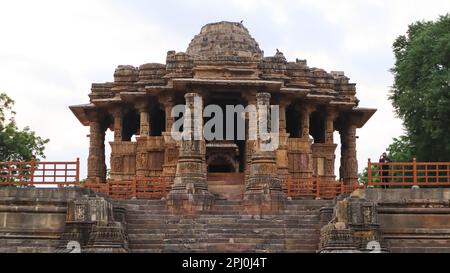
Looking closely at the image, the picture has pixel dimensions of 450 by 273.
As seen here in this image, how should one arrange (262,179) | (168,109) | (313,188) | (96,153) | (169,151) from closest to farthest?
(262,179) → (313,188) → (169,151) → (168,109) → (96,153)

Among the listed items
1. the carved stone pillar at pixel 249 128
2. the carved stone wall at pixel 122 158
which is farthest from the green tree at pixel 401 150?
the carved stone wall at pixel 122 158

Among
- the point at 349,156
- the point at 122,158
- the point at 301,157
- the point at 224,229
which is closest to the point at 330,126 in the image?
the point at 349,156

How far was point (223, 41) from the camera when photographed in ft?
107

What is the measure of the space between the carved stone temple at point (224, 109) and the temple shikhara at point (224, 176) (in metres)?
0.05

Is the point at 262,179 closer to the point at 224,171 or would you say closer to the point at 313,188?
the point at 313,188

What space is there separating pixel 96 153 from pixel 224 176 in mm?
5876

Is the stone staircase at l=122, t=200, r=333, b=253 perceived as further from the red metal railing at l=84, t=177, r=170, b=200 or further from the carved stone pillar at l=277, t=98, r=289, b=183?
the carved stone pillar at l=277, t=98, r=289, b=183

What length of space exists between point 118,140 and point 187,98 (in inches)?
204

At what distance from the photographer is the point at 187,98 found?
26734mm

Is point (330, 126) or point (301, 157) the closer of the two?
point (301, 157)

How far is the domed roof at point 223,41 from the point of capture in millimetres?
32281

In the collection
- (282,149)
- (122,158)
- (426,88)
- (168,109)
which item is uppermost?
Answer: (426,88)

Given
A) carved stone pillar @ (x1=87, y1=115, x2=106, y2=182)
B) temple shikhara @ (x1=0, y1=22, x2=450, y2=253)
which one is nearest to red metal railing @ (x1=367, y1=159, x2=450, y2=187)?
temple shikhara @ (x1=0, y1=22, x2=450, y2=253)
